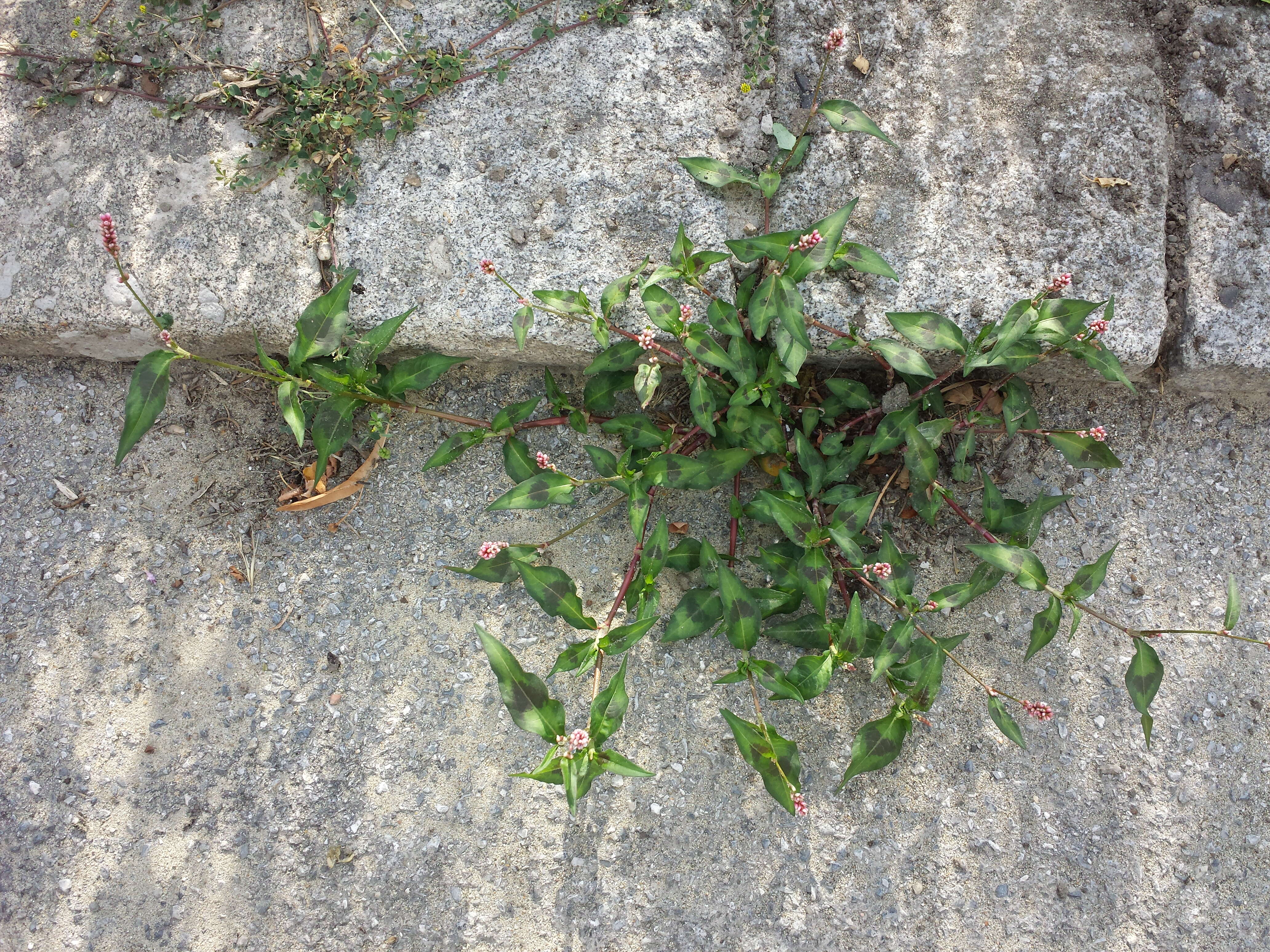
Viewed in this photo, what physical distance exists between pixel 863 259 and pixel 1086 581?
1.06 metres

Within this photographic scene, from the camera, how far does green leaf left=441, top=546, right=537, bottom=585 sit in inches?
101

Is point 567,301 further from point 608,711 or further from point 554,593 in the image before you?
point 608,711

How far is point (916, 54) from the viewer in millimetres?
2795

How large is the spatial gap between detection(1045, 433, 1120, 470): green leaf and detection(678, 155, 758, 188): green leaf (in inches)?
45.5

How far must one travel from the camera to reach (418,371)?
2.62 meters

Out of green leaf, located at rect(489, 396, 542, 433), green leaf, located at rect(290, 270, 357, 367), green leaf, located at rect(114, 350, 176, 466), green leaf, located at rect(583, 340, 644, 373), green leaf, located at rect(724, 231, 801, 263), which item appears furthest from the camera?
green leaf, located at rect(489, 396, 542, 433)

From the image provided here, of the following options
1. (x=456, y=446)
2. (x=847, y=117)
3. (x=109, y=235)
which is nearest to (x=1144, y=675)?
(x=847, y=117)

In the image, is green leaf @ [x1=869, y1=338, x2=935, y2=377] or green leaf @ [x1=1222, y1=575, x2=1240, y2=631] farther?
green leaf @ [x1=869, y1=338, x2=935, y2=377]

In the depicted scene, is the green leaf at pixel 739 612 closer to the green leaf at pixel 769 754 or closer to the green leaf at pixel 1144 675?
the green leaf at pixel 769 754

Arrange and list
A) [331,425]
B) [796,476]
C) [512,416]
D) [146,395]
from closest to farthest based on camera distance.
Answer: [146,395]
[331,425]
[512,416]
[796,476]

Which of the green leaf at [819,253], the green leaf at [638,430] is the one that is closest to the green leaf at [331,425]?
the green leaf at [638,430]

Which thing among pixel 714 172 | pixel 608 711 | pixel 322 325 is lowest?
pixel 608 711

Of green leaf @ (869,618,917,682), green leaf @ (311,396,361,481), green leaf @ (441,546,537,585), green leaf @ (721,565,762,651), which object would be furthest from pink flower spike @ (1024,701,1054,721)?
green leaf @ (311,396,361,481)

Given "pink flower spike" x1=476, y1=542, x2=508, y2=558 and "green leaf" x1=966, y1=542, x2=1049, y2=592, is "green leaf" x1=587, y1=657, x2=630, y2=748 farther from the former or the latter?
"green leaf" x1=966, y1=542, x2=1049, y2=592
